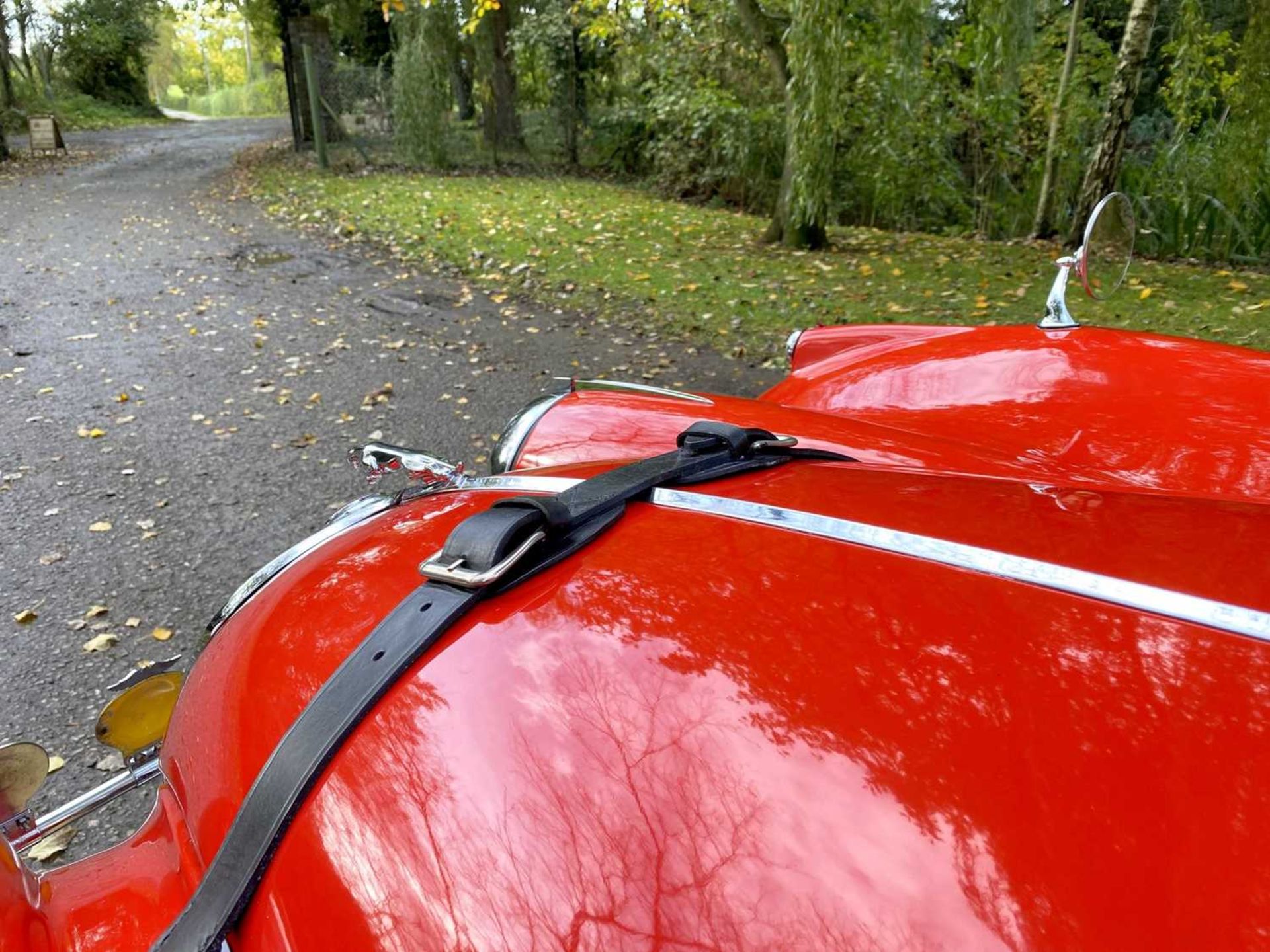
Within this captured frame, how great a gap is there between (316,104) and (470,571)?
15113 millimetres

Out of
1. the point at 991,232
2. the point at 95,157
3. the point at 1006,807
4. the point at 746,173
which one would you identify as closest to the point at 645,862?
the point at 1006,807

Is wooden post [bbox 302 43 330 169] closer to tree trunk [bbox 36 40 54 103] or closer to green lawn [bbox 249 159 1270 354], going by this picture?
green lawn [bbox 249 159 1270 354]

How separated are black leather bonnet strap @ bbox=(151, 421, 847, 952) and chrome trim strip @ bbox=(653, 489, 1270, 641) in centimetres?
17

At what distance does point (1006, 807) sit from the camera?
0.77 metres

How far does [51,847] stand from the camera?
242 centimetres

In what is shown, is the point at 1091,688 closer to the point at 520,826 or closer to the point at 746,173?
the point at 520,826

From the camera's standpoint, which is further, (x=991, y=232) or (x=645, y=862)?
(x=991, y=232)

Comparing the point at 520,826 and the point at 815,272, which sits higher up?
the point at 520,826

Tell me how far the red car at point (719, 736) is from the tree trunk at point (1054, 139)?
10.2 m

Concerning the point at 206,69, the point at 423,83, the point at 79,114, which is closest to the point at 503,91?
the point at 423,83

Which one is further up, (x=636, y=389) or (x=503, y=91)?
(x=503, y=91)

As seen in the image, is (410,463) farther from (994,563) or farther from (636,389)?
(994,563)

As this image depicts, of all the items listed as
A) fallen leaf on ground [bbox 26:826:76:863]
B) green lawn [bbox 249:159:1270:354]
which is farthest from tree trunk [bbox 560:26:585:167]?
fallen leaf on ground [bbox 26:826:76:863]

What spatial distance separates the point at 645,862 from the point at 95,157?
20.9m
